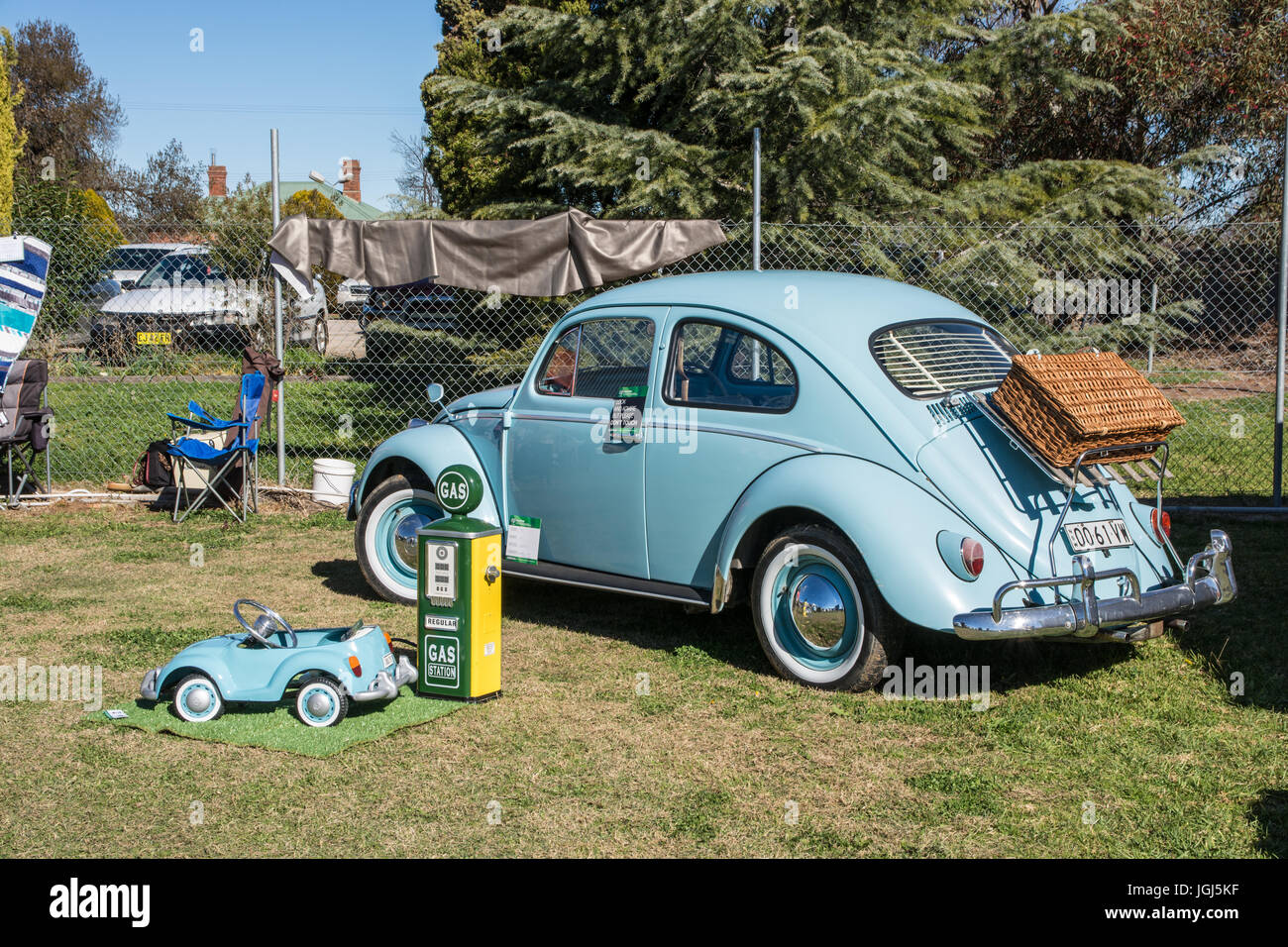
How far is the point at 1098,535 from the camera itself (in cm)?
531

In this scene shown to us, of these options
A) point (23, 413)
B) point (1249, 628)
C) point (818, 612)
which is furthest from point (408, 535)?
point (1249, 628)

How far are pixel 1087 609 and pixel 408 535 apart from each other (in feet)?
13.1

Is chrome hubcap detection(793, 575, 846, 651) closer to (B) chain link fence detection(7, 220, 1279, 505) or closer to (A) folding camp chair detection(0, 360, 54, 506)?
(B) chain link fence detection(7, 220, 1279, 505)

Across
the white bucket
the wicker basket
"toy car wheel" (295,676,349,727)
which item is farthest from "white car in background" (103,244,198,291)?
the wicker basket

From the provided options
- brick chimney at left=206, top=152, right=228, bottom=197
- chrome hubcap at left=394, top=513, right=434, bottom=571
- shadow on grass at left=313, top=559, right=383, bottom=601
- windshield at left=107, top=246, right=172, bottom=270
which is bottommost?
shadow on grass at left=313, top=559, right=383, bottom=601

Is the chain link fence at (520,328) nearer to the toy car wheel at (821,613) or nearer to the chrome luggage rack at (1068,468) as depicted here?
the chrome luggage rack at (1068,468)

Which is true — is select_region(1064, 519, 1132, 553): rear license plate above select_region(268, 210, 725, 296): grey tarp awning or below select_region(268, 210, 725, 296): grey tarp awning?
below

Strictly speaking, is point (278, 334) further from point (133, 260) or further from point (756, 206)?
point (133, 260)

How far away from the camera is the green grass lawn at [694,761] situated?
4051mm

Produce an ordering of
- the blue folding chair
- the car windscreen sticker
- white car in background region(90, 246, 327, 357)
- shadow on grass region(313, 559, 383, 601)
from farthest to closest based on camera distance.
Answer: white car in background region(90, 246, 327, 357), the blue folding chair, shadow on grass region(313, 559, 383, 601), the car windscreen sticker

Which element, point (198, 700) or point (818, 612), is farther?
point (818, 612)

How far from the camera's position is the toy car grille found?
5660mm
